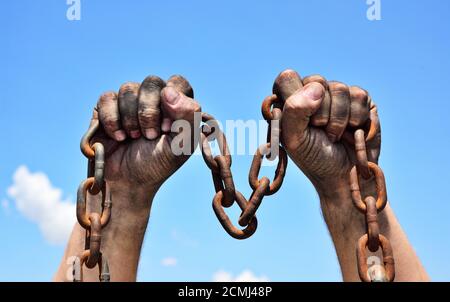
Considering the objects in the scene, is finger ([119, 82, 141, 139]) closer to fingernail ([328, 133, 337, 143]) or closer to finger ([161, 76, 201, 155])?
finger ([161, 76, 201, 155])

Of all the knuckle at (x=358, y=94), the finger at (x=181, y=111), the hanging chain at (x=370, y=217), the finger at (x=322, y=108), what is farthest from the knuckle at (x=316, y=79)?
the finger at (x=181, y=111)

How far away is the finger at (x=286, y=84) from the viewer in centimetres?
304

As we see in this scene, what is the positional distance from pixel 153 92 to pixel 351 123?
944 millimetres

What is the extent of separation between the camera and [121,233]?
339cm

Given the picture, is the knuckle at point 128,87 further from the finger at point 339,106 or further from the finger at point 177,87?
the finger at point 339,106

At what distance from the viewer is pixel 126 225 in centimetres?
341

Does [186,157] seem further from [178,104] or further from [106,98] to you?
[106,98]

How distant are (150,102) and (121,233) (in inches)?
29.3

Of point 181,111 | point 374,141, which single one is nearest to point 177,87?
point 181,111

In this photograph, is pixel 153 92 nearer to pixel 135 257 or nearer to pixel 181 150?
pixel 181 150

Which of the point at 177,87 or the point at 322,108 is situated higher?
the point at 177,87

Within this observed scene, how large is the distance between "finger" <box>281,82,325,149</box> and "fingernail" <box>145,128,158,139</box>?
2.08 feet

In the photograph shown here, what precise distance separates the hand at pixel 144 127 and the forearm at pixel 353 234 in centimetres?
83
